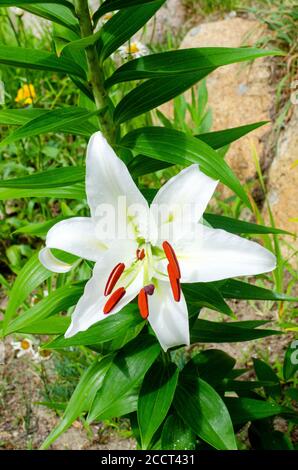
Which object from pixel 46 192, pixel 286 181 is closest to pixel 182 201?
pixel 46 192

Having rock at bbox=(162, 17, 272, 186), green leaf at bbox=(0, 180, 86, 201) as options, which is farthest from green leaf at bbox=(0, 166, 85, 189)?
rock at bbox=(162, 17, 272, 186)

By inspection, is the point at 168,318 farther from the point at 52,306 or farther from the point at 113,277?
the point at 52,306

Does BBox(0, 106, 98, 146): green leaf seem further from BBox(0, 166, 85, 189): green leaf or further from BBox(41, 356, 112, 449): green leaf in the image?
BBox(41, 356, 112, 449): green leaf

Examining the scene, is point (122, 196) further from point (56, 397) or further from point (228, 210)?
point (228, 210)

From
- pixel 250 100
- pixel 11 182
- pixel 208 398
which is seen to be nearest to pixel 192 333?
pixel 208 398

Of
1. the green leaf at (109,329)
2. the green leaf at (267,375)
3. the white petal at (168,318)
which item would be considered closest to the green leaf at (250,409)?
the green leaf at (267,375)
